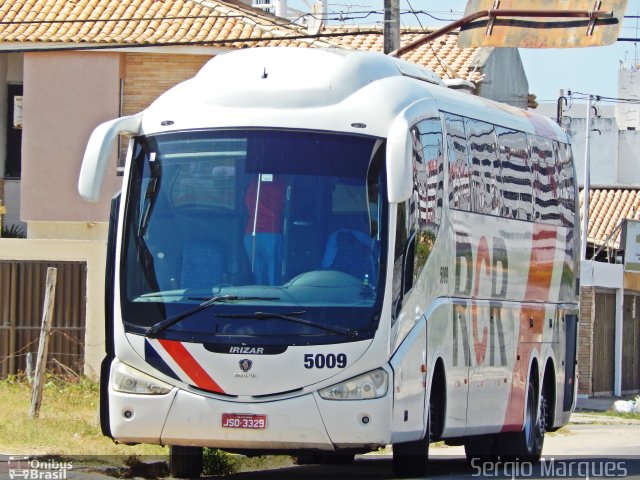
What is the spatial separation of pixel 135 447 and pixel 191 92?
415cm

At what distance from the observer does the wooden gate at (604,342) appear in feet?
118

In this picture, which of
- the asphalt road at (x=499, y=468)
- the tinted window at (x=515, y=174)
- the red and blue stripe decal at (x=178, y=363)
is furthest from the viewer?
the tinted window at (x=515, y=174)

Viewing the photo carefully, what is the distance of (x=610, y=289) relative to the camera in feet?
122

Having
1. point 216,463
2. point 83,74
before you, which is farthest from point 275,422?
point 83,74

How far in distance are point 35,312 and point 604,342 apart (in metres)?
Answer: 17.7

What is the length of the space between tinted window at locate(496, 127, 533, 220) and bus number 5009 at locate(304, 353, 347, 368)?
14.4 feet

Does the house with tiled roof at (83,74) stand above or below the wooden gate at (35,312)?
above

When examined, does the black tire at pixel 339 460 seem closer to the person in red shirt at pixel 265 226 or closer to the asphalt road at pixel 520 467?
the asphalt road at pixel 520 467

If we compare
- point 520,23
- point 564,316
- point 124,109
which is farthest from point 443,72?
point 564,316

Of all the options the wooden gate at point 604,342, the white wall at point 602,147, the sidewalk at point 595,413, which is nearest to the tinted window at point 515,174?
the sidewalk at point 595,413

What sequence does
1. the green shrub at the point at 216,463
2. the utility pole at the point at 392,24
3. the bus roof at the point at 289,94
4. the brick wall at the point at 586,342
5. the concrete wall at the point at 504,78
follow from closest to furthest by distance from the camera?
1. the bus roof at the point at 289,94
2. the green shrub at the point at 216,463
3. the utility pole at the point at 392,24
4. the brick wall at the point at 586,342
5. the concrete wall at the point at 504,78

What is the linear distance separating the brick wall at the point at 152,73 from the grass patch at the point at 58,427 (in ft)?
35.7

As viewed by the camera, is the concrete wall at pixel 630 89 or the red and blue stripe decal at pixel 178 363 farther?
the concrete wall at pixel 630 89

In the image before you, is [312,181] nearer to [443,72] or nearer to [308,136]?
[308,136]
